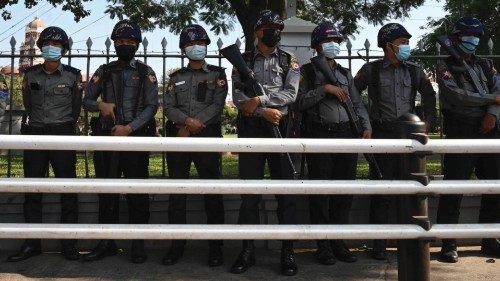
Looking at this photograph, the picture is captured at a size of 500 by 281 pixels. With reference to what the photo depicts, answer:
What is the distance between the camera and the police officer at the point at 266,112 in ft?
12.2

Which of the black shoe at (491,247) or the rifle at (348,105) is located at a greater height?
the rifle at (348,105)

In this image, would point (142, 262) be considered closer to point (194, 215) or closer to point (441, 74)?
point (194, 215)

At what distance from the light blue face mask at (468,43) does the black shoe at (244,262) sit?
2.55 metres

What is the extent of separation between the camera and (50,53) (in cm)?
421

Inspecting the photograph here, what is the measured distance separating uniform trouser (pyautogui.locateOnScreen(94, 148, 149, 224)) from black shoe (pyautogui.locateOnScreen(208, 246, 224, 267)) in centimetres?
67

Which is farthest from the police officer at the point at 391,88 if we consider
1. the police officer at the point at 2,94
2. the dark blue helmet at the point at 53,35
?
the police officer at the point at 2,94

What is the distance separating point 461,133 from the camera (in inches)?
165

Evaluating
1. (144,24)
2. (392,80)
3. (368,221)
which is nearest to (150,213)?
(368,221)

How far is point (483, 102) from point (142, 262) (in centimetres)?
311

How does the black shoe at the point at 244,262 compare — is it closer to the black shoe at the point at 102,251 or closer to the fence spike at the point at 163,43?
the black shoe at the point at 102,251

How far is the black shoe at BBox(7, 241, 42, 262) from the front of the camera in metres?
3.95

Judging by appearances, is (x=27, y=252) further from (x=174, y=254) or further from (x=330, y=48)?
(x=330, y=48)

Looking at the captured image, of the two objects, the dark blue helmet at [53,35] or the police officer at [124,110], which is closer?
the police officer at [124,110]

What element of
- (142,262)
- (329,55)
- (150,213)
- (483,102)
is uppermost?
(329,55)
